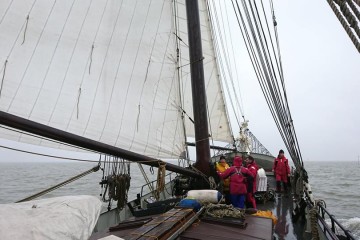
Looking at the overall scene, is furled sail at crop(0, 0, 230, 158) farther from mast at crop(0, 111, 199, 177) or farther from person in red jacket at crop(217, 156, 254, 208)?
person in red jacket at crop(217, 156, 254, 208)

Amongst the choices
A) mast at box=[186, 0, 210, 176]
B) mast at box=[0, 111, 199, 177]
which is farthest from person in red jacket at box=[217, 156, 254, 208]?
mast at box=[0, 111, 199, 177]

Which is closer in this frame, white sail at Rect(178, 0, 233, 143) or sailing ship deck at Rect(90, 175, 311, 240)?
sailing ship deck at Rect(90, 175, 311, 240)

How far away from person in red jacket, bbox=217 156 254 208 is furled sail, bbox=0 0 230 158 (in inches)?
56.4

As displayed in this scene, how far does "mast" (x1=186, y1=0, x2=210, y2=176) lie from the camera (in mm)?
7141

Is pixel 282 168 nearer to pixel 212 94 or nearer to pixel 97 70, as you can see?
pixel 212 94

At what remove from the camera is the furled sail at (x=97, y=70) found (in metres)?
4.29

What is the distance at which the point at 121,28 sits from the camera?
5.95m

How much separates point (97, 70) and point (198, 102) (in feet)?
9.13

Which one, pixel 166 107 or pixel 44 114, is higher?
pixel 166 107

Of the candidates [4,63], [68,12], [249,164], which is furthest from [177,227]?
[249,164]

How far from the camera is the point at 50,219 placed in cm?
226

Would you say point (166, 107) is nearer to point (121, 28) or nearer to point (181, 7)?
point (121, 28)

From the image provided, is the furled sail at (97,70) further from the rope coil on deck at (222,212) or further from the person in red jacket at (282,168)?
the person in red jacket at (282,168)

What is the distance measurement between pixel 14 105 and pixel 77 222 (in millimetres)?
2584
